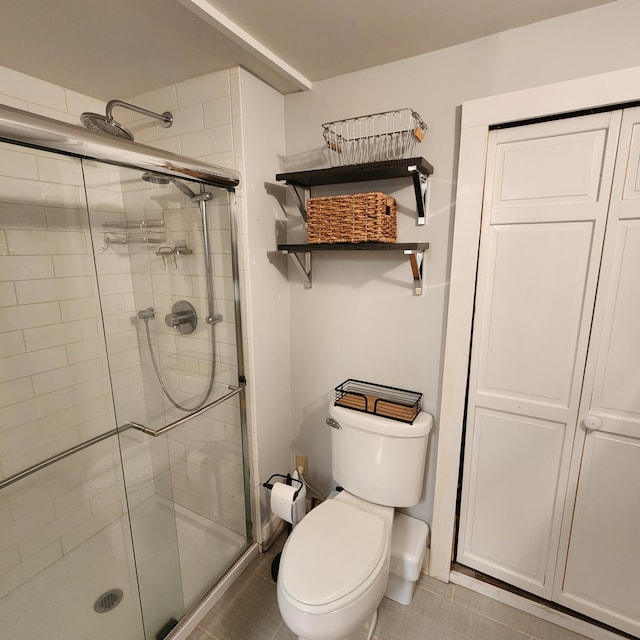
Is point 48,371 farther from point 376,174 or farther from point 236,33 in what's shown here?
point 376,174

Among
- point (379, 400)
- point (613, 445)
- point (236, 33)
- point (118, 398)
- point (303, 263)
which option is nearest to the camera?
point (236, 33)

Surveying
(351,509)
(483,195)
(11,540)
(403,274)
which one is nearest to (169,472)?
(11,540)

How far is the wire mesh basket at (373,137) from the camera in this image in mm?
1416

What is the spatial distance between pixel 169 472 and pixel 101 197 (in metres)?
1.19

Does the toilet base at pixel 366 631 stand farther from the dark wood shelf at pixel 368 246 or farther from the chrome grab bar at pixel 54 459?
the dark wood shelf at pixel 368 246

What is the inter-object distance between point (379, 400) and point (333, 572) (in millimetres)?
672

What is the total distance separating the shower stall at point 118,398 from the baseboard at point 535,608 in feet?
3.50

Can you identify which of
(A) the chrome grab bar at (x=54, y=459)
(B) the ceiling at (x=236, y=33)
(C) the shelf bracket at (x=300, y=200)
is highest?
(B) the ceiling at (x=236, y=33)

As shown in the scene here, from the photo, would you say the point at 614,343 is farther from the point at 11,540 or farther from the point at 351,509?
the point at 11,540

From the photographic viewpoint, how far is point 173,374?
159 cm

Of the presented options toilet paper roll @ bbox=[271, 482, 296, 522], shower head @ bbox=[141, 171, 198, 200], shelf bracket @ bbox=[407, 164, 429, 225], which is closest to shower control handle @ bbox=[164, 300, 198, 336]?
shower head @ bbox=[141, 171, 198, 200]

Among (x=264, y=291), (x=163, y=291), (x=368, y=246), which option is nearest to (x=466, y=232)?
(x=368, y=246)

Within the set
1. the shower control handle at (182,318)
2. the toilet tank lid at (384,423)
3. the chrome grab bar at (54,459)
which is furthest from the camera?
the shower control handle at (182,318)

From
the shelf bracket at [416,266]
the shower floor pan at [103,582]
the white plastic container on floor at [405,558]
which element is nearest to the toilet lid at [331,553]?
the white plastic container on floor at [405,558]
